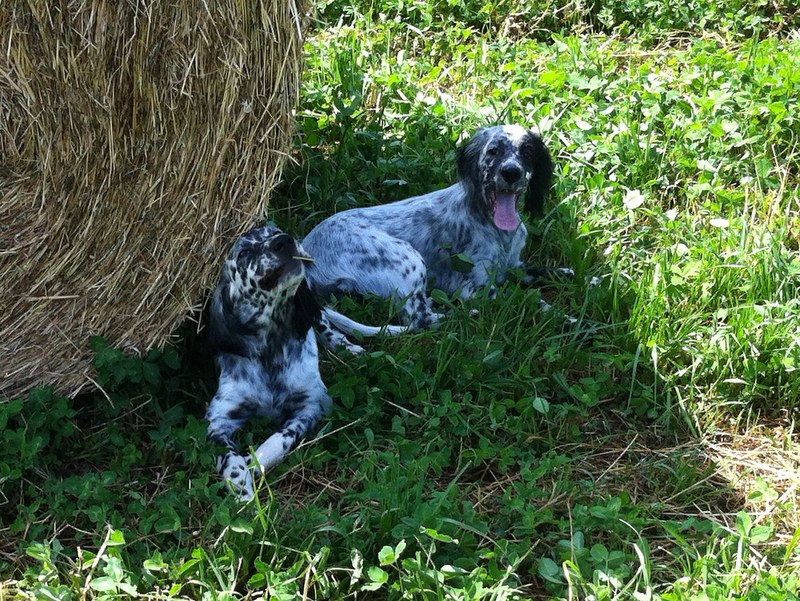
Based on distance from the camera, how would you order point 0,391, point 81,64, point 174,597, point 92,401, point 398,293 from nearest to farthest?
point 174,597 → point 81,64 → point 0,391 → point 92,401 → point 398,293

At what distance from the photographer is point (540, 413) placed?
407 centimetres

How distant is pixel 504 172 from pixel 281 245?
55.1 inches

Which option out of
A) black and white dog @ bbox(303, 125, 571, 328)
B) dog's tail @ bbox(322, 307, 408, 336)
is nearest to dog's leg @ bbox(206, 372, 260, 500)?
dog's tail @ bbox(322, 307, 408, 336)

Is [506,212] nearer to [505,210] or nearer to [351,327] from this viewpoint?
[505,210]

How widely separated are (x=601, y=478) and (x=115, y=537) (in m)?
1.68

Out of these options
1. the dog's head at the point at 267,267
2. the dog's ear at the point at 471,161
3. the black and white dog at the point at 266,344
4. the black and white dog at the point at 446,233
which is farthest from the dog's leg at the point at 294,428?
the dog's ear at the point at 471,161

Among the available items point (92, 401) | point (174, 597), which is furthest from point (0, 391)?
point (174, 597)

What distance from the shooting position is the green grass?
3223mm

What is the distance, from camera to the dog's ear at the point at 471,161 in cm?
509

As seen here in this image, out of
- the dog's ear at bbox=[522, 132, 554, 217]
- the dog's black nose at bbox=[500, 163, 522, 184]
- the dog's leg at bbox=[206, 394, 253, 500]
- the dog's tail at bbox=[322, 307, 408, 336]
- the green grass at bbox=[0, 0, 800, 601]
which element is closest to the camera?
the green grass at bbox=[0, 0, 800, 601]

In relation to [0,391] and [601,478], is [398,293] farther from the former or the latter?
[0,391]

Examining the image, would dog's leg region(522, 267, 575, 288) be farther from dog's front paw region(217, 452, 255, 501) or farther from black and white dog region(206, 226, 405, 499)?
dog's front paw region(217, 452, 255, 501)

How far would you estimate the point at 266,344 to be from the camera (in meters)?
4.17

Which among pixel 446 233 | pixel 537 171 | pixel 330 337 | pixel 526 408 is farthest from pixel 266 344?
pixel 537 171
